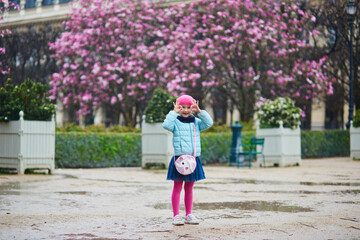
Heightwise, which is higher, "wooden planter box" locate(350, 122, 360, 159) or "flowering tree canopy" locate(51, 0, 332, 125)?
"flowering tree canopy" locate(51, 0, 332, 125)

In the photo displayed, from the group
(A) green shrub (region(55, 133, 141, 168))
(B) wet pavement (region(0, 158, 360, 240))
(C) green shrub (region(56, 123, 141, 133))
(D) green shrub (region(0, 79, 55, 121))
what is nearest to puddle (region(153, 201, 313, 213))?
(B) wet pavement (region(0, 158, 360, 240))

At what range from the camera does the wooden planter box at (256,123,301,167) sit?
20.4 meters

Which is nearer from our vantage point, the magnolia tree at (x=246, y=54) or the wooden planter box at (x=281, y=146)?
the wooden planter box at (x=281, y=146)

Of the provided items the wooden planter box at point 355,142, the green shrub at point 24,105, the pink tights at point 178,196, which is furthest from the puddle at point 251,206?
the wooden planter box at point 355,142

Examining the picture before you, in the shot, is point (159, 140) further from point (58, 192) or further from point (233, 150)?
point (58, 192)

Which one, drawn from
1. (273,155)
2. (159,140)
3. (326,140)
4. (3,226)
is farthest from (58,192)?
(326,140)

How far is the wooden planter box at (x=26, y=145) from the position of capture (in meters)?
16.2

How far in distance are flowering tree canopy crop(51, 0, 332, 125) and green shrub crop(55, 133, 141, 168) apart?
753cm

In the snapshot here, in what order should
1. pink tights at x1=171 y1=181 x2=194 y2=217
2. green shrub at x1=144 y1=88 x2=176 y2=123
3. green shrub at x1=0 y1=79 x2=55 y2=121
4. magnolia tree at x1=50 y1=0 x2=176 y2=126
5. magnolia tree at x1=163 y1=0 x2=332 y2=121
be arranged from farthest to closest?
magnolia tree at x1=50 y1=0 x2=176 y2=126
magnolia tree at x1=163 y1=0 x2=332 y2=121
green shrub at x1=144 y1=88 x2=176 y2=123
green shrub at x1=0 y1=79 x2=55 y2=121
pink tights at x1=171 y1=181 x2=194 y2=217

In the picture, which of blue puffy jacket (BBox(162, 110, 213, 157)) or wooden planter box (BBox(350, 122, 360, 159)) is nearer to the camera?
blue puffy jacket (BBox(162, 110, 213, 157))

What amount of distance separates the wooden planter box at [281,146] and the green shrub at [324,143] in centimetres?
688

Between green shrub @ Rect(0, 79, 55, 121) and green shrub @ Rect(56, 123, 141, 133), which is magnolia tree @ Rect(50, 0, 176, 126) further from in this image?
green shrub @ Rect(0, 79, 55, 121)

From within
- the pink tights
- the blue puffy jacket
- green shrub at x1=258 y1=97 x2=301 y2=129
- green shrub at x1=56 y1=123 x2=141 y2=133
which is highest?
green shrub at x1=258 y1=97 x2=301 y2=129

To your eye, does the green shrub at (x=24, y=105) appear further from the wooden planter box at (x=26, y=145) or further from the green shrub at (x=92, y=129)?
the green shrub at (x=92, y=129)
